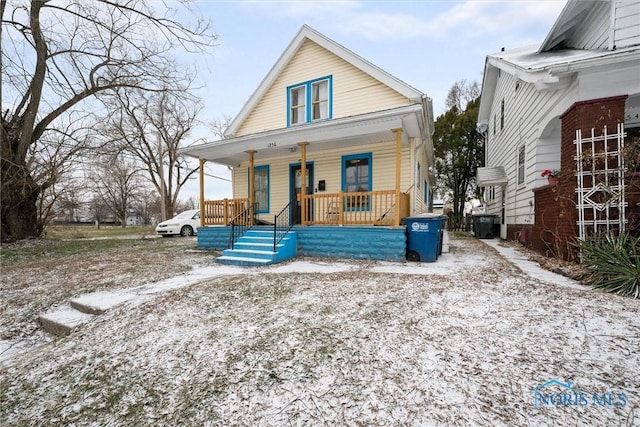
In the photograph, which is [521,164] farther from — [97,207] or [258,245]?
[97,207]

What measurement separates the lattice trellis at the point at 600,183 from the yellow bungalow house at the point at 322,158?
3.09 metres

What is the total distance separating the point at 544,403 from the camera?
6.20 feet

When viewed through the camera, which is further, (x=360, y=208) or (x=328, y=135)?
(x=328, y=135)

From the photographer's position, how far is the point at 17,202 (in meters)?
11.3

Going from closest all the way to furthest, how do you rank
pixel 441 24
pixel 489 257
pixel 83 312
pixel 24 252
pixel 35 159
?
pixel 83 312
pixel 489 257
pixel 441 24
pixel 24 252
pixel 35 159

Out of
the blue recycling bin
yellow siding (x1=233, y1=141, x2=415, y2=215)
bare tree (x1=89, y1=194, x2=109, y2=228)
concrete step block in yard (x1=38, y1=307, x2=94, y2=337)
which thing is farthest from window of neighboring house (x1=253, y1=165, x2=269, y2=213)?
bare tree (x1=89, y1=194, x2=109, y2=228)

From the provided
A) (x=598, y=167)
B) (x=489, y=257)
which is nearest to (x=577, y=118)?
(x=598, y=167)

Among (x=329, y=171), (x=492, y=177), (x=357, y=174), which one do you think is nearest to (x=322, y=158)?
(x=329, y=171)

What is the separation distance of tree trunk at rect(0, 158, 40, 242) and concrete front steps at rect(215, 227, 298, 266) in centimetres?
961

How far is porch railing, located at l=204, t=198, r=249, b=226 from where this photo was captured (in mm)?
9039

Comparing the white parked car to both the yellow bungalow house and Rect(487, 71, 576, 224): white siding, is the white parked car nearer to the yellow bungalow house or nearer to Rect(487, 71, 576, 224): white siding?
the yellow bungalow house

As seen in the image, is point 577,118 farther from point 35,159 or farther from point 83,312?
point 35,159

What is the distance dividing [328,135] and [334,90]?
106 inches

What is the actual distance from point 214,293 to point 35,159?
1332 centimetres
